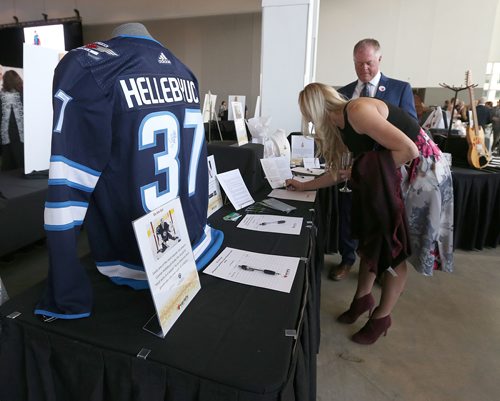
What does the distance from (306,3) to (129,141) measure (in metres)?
2.79

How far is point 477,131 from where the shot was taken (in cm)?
305

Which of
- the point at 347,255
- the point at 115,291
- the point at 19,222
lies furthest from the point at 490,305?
the point at 19,222

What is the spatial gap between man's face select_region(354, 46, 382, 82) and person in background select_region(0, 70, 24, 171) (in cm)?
310

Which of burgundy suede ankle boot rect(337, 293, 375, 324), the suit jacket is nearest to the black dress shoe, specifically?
burgundy suede ankle boot rect(337, 293, 375, 324)

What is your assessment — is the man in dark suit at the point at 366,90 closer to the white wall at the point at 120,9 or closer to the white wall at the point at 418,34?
the white wall at the point at 418,34

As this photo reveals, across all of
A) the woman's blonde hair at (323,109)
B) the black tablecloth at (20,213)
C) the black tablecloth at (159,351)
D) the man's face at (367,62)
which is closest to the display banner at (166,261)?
the black tablecloth at (159,351)

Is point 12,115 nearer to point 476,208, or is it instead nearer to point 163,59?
point 163,59

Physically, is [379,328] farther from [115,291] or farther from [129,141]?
[129,141]

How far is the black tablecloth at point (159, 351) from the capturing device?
0.62 metres

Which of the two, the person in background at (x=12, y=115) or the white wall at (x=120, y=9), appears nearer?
the person in background at (x=12, y=115)

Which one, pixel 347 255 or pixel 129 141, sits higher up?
pixel 129 141

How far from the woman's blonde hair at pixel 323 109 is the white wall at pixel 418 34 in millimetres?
7187

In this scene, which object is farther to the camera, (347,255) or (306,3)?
(306,3)

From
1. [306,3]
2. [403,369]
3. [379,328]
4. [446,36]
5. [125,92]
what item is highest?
[446,36]
